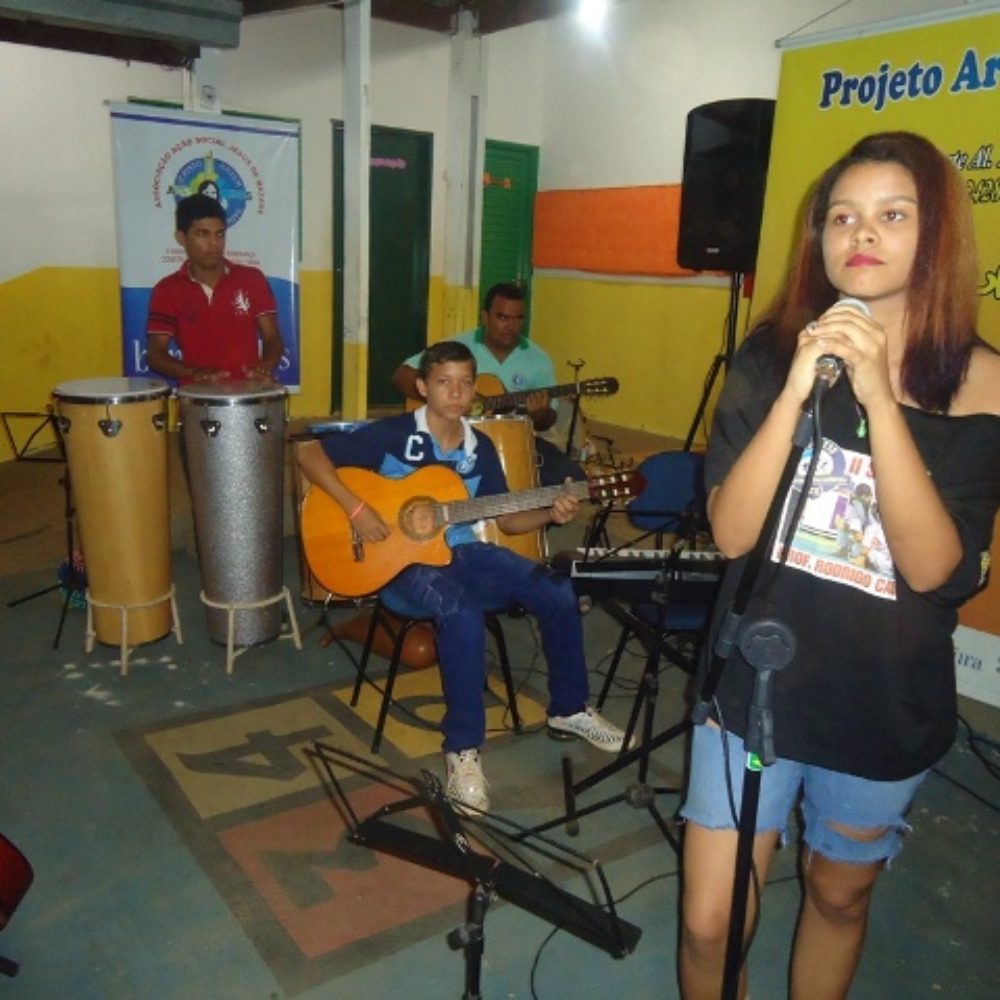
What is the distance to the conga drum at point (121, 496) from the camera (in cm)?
316

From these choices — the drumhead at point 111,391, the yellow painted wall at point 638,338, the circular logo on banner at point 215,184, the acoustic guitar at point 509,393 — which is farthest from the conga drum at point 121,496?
the yellow painted wall at point 638,338

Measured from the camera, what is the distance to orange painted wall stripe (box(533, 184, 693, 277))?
24.1ft

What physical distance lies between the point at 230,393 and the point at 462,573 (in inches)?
45.1

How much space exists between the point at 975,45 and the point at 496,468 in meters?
2.35

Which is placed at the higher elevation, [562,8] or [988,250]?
[562,8]

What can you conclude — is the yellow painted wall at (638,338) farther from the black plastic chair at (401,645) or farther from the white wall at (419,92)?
the black plastic chair at (401,645)

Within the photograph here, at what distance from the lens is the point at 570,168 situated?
27.1ft

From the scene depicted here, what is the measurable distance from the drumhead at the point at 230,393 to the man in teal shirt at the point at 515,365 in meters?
0.95

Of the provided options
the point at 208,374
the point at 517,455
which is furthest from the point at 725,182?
the point at 208,374

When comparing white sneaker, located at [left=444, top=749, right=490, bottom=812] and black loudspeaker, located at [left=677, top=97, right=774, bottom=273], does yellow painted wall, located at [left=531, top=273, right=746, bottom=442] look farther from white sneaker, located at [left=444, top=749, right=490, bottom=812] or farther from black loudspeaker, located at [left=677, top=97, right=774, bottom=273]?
white sneaker, located at [left=444, top=749, right=490, bottom=812]

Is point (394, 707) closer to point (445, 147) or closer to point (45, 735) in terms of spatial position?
point (45, 735)

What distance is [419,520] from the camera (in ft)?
9.59

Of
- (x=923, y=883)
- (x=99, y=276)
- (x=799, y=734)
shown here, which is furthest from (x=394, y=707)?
(x=99, y=276)

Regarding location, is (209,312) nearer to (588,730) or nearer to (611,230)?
(588,730)
